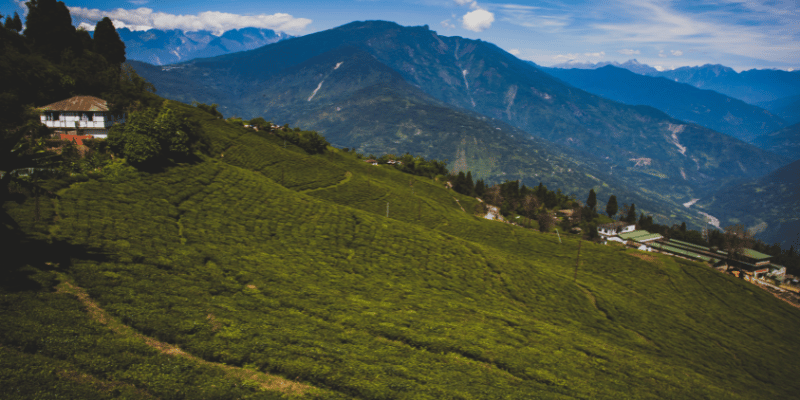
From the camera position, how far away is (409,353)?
2684cm

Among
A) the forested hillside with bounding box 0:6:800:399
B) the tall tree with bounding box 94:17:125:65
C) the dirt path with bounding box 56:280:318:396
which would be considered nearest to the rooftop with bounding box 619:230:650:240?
the forested hillside with bounding box 0:6:800:399

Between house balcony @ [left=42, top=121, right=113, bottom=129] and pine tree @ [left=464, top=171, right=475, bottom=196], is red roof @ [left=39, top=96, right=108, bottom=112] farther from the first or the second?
pine tree @ [left=464, top=171, right=475, bottom=196]

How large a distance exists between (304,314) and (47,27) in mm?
101811

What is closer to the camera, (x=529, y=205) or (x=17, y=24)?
(x=17, y=24)

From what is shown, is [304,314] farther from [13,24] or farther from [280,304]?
[13,24]

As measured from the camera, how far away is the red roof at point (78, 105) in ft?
213

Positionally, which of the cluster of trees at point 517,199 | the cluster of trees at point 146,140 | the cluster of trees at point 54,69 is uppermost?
the cluster of trees at point 54,69

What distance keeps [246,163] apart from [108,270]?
7280 cm

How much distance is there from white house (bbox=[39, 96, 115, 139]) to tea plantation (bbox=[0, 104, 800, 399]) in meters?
20.8

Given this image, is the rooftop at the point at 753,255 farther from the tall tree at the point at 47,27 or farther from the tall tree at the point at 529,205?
the tall tree at the point at 47,27

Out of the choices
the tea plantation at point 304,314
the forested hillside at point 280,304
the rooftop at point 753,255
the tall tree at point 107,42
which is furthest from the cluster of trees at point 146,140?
the rooftop at point 753,255

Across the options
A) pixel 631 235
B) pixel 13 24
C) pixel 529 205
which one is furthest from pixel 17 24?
pixel 631 235

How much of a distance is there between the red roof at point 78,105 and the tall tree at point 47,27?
23.3 meters

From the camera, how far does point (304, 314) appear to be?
2922 centimetres
